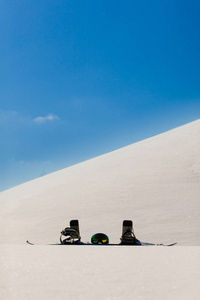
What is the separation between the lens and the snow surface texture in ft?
11.6

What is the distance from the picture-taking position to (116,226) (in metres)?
14.9

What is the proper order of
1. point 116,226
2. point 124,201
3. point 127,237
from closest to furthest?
point 127,237 → point 116,226 → point 124,201

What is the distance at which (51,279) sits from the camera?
3.78m

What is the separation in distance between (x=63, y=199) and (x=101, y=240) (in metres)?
11.1

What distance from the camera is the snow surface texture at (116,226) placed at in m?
3.53

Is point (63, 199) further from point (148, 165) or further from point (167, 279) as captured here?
point (167, 279)

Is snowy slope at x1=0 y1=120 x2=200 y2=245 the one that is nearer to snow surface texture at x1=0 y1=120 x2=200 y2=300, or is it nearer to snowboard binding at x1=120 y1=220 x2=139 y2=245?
snow surface texture at x1=0 y1=120 x2=200 y2=300

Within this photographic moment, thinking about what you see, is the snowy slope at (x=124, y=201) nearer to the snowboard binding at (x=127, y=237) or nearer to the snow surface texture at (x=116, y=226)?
the snow surface texture at (x=116, y=226)

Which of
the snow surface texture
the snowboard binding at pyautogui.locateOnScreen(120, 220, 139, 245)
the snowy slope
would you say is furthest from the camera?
the snowy slope

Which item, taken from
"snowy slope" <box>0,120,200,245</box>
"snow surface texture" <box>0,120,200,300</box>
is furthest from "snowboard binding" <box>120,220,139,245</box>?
"snowy slope" <box>0,120,200,245</box>

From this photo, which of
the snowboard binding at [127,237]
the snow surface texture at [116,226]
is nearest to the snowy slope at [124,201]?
the snow surface texture at [116,226]

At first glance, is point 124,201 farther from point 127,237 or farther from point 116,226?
point 127,237

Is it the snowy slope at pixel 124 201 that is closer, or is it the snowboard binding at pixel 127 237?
the snowboard binding at pixel 127 237

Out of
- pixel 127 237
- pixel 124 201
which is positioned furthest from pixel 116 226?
pixel 127 237
